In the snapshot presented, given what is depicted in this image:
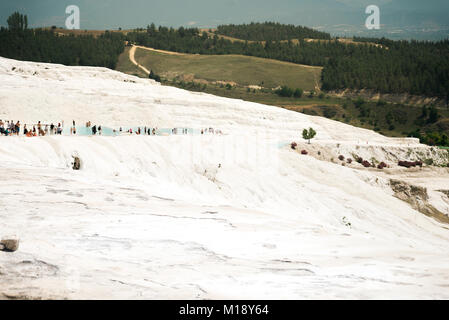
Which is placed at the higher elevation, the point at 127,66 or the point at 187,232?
the point at 127,66

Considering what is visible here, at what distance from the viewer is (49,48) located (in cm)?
16200

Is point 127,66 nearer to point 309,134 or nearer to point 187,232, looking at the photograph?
point 309,134

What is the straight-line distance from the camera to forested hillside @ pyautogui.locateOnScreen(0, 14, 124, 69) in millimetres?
158125

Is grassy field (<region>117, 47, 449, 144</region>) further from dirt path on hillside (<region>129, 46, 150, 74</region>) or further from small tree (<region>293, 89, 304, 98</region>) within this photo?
dirt path on hillside (<region>129, 46, 150, 74</region>)

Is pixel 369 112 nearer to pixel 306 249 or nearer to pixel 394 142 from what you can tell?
pixel 394 142

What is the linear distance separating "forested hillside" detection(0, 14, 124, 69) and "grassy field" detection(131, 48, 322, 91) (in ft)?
58.2

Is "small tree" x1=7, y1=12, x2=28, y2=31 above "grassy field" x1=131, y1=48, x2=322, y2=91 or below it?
above

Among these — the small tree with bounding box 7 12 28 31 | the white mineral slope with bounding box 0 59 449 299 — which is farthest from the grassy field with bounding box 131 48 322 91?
the white mineral slope with bounding box 0 59 449 299

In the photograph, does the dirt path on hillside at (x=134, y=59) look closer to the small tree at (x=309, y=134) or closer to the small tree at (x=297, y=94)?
the small tree at (x=297, y=94)

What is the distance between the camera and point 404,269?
1543 centimetres

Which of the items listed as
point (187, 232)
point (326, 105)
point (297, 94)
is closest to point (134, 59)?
point (297, 94)

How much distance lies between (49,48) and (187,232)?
159 m

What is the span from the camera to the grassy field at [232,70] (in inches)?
6836

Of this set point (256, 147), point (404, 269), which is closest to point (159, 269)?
point (404, 269)
